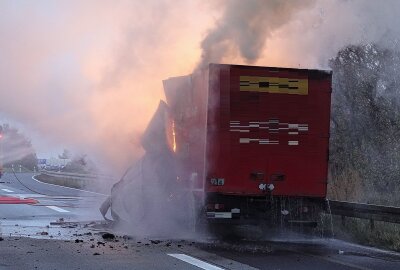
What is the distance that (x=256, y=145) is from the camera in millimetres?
10195

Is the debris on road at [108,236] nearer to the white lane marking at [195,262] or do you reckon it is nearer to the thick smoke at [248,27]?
the white lane marking at [195,262]

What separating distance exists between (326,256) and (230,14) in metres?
5.88

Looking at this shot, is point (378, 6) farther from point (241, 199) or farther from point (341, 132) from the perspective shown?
point (341, 132)

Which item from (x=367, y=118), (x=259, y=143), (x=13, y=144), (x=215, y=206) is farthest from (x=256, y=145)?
(x=13, y=144)

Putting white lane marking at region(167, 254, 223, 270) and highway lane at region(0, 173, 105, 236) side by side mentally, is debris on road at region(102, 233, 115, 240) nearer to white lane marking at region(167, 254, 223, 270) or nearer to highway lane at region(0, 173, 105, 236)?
highway lane at region(0, 173, 105, 236)

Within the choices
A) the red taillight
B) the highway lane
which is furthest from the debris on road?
the red taillight

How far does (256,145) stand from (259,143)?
0.07m

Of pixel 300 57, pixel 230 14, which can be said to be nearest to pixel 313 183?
pixel 300 57

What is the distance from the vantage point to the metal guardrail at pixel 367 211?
984 centimetres

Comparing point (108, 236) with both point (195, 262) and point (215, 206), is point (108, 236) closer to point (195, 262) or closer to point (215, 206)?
point (215, 206)

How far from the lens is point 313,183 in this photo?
1040cm

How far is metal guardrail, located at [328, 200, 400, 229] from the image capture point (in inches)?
387

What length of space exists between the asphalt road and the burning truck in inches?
26.2

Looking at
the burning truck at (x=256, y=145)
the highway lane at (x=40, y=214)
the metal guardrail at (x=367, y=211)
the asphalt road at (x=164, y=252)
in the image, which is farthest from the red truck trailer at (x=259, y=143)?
the highway lane at (x=40, y=214)
